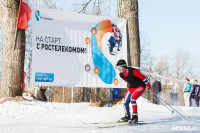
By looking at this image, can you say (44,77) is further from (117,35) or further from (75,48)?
(117,35)

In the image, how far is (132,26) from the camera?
11461mm

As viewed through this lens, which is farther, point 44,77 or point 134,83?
point 44,77

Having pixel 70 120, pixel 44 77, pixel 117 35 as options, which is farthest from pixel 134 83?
pixel 117 35

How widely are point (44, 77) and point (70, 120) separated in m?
3.10

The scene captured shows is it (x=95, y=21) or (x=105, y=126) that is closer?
(x=105, y=126)

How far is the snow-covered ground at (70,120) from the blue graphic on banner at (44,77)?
0.90 meters

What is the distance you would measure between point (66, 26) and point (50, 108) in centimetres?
323

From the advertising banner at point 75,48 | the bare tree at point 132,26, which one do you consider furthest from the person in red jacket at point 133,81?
the bare tree at point 132,26

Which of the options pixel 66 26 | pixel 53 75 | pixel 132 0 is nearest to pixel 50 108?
pixel 53 75

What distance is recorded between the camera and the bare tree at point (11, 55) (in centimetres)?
976

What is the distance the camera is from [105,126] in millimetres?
6098

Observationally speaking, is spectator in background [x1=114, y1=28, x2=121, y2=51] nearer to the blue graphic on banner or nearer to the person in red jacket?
the blue graphic on banner

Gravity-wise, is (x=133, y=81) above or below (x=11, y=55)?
below

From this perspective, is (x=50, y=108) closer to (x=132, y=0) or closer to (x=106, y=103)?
(x=106, y=103)
